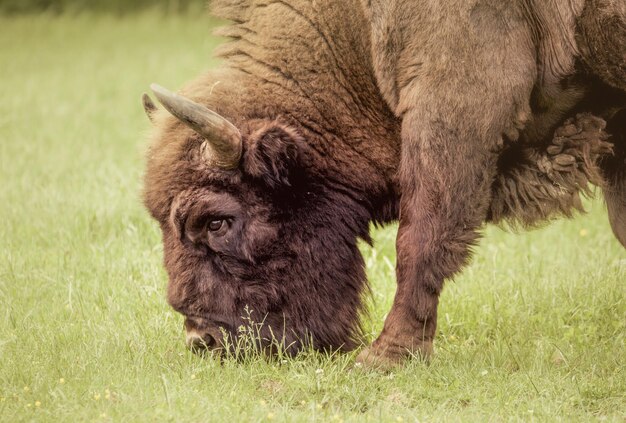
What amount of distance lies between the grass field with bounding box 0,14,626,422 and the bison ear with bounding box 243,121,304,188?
84 cm

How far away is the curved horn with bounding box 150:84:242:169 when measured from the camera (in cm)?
485

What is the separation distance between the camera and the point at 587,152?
203 inches

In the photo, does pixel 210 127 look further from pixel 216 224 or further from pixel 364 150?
pixel 364 150

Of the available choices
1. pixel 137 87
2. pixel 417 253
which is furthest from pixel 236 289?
pixel 137 87

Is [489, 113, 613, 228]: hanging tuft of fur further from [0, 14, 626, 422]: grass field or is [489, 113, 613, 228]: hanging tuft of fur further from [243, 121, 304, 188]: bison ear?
[243, 121, 304, 188]: bison ear

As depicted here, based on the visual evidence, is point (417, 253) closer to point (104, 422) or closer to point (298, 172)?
point (298, 172)

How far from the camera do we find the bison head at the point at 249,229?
5.25 m

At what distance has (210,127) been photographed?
16.3 ft

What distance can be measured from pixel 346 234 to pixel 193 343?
1029mm

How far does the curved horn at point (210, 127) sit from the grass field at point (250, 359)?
75 cm

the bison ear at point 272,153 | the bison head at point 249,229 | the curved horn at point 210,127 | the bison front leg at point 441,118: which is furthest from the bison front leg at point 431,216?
the curved horn at point 210,127

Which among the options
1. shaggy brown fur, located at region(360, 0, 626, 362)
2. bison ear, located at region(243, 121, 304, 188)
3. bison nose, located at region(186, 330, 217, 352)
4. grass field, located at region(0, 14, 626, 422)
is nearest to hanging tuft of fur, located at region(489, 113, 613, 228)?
shaggy brown fur, located at region(360, 0, 626, 362)

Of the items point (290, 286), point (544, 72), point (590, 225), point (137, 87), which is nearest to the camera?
point (544, 72)

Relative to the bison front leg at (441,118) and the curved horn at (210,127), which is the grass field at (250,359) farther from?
the curved horn at (210,127)
